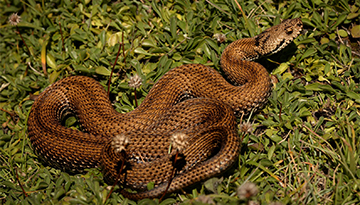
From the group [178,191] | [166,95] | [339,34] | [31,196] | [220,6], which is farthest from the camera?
[220,6]

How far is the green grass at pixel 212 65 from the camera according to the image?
4.95 m

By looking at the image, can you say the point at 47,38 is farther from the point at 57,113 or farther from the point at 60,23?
the point at 57,113

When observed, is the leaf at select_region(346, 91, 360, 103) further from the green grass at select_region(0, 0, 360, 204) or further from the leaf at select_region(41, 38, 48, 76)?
the leaf at select_region(41, 38, 48, 76)

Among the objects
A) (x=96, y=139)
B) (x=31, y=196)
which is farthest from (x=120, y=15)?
(x=31, y=196)

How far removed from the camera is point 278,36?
6051 mm

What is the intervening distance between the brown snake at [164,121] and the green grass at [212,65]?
0.30 metres

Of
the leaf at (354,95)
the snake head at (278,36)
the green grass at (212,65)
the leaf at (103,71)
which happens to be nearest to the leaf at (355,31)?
the green grass at (212,65)

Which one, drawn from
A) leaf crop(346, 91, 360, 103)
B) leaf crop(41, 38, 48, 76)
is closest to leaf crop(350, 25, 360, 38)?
leaf crop(346, 91, 360, 103)

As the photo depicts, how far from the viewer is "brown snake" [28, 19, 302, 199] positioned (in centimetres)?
496

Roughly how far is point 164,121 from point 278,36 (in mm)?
2637

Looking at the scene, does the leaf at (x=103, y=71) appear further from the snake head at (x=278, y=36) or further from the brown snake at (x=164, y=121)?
the snake head at (x=278, y=36)

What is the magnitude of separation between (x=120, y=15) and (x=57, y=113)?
2.54 meters

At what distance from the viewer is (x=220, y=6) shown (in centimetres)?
691

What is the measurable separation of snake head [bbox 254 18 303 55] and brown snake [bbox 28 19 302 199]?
0.06 feet
